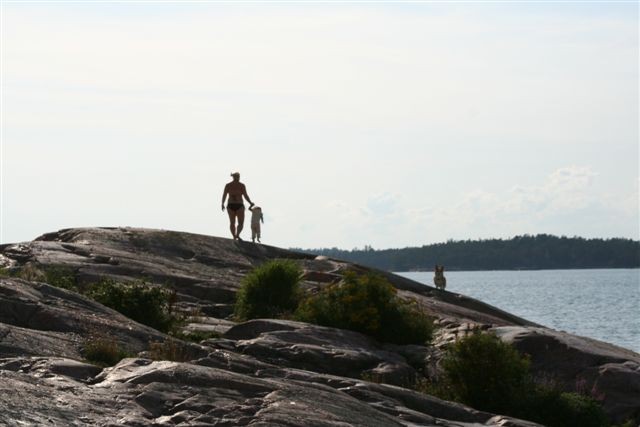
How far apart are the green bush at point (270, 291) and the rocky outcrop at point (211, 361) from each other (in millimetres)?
612

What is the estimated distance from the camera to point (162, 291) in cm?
2342

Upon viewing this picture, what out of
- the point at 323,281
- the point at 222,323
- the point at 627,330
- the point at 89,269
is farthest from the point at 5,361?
the point at 627,330

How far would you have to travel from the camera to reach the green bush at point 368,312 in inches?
949

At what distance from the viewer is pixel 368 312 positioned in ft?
78.9

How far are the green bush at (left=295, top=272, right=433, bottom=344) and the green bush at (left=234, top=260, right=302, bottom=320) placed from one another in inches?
47.5

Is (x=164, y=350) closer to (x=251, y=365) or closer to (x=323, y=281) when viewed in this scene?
(x=251, y=365)

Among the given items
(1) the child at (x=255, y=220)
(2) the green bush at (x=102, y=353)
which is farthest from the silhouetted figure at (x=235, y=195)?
(2) the green bush at (x=102, y=353)

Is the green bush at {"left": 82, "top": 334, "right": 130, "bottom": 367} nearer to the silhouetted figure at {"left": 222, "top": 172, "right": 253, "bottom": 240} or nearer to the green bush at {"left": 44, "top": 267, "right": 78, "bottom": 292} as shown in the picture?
the green bush at {"left": 44, "top": 267, "right": 78, "bottom": 292}

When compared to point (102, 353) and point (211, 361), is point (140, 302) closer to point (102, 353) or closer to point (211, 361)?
point (211, 361)

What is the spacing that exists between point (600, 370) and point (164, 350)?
906 cm

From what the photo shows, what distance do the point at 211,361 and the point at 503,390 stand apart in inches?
215

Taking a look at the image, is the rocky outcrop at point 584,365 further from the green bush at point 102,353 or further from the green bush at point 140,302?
the green bush at point 102,353

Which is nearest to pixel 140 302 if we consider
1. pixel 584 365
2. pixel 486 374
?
pixel 486 374

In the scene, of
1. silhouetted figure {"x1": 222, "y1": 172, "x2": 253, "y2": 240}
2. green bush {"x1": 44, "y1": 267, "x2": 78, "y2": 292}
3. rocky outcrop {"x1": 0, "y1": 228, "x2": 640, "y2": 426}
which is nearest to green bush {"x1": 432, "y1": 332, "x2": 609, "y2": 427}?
rocky outcrop {"x1": 0, "y1": 228, "x2": 640, "y2": 426}
